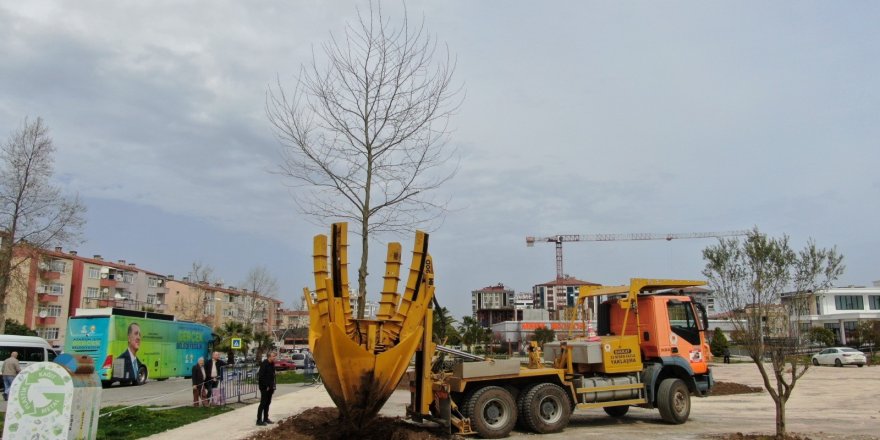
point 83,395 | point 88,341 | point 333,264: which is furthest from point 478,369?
point 88,341

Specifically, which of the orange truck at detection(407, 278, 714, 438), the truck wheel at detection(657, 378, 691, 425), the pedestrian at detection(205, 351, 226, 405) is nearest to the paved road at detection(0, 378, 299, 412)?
the pedestrian at detection(205, 351, 226, 405)

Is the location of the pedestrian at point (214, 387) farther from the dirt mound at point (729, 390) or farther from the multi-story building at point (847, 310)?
the multi-story building at point (847, 310)

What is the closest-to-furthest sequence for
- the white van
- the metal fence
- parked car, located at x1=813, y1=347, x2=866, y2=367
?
the metal fence, the white van, parked car, located at x1=813, y1=347, x2=866, y2=367

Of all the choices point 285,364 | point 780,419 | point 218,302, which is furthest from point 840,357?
point 218,302

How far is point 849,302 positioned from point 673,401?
75.3m

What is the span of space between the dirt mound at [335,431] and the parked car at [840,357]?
136 feet

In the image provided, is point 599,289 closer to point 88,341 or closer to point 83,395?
point 83,395

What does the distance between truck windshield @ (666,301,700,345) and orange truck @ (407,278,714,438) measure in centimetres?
2

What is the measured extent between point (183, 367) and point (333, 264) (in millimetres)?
26812

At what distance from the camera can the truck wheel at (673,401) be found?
1295 cm

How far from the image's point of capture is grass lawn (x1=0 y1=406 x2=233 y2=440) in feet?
38.9

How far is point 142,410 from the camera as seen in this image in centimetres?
1457

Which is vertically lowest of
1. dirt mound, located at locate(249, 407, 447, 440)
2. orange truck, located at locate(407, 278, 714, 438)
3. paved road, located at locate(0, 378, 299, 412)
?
paved road, located at locate(0, 378, 299, 412)

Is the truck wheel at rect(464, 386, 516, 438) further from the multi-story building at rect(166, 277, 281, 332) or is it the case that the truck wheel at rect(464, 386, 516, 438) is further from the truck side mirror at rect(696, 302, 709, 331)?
the multi-story building at rect(166, 277, 281, 332)
